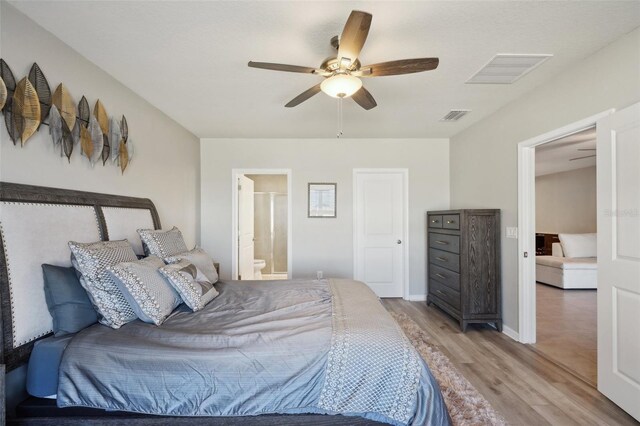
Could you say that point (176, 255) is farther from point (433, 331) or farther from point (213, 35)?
point (433, 331)

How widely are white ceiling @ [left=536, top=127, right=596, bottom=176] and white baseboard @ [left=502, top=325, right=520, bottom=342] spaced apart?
7.25 feet

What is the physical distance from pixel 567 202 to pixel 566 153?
7.12 feet

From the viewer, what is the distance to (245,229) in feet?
15.5

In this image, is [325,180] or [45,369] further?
[325,180]

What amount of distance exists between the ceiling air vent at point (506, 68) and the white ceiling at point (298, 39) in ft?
0.25

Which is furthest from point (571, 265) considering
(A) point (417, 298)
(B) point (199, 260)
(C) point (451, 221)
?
(B) point (199, 260)

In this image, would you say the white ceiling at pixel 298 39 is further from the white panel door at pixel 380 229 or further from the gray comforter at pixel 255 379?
the gray comforter at pixel 255 379

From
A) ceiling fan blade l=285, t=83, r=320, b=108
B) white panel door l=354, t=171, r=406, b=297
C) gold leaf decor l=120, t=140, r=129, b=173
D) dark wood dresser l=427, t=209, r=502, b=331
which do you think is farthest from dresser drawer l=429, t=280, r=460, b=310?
gold leaf decor l=120, t=140, r=129, b=173

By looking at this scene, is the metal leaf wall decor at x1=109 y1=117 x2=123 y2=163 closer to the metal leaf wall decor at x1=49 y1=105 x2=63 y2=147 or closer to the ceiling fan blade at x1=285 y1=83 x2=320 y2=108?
the metal leaf wall decor at x1=49 y1=105 x2=63 y2=147

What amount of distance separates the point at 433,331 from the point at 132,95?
386 centimetres

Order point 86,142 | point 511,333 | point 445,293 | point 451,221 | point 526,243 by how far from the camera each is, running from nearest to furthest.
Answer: point 86,142
point 526,243
point 511,333
point 451,221
point 445,293

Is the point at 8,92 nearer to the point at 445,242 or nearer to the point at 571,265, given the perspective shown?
the point at 445,242

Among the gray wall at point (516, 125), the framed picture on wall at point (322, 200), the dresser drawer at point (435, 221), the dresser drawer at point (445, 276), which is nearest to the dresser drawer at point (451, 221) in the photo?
the dresser drawer at point (435, 221)

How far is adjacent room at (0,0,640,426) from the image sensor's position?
56.1 inches
